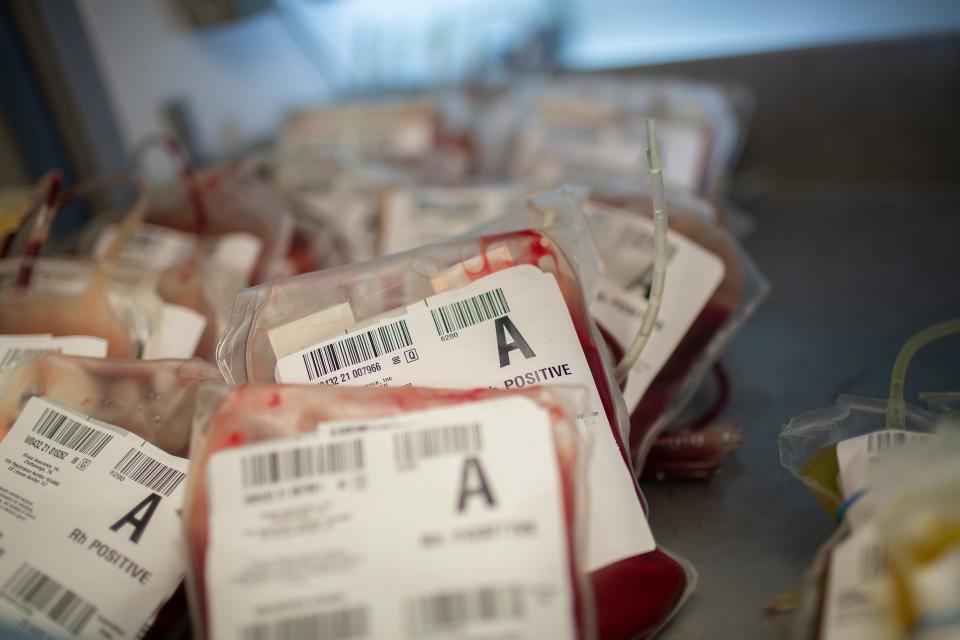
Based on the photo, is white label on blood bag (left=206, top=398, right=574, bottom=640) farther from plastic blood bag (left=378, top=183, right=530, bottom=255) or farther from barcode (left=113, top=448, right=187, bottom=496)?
plastic blood bag (left=378, top=183, right=530, bottom=255)


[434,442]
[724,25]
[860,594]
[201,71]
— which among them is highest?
[201,71]

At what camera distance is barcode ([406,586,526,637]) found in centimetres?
36

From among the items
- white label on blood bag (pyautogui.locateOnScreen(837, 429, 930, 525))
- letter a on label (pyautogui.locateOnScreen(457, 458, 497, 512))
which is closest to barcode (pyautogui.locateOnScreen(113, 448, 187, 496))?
letter a on label (pyautogui.locateOnScreen(457, 458, 497, 512))

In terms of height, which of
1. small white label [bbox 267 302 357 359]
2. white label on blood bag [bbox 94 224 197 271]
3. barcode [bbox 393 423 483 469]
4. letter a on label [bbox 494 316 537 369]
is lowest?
barcode [bbox 393 423 483 469]

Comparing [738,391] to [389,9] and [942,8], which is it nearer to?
[942,8]

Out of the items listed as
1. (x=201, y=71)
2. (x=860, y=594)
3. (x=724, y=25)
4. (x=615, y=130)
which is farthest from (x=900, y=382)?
A: (x=201, y=71)

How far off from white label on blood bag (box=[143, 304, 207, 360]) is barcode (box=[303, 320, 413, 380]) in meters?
0.21

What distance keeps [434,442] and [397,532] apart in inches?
2.1

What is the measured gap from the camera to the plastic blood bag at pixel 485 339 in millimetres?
434

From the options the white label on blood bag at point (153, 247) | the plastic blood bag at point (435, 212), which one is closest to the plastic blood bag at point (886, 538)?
the plastic blood bag at point (435, 212)

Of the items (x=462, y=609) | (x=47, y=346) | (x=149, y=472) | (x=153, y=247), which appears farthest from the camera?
(x=153, y=247)

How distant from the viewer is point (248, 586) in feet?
1.24

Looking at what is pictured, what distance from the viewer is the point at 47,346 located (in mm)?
578

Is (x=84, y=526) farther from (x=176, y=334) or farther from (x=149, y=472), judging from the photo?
(x=176, y=334)
